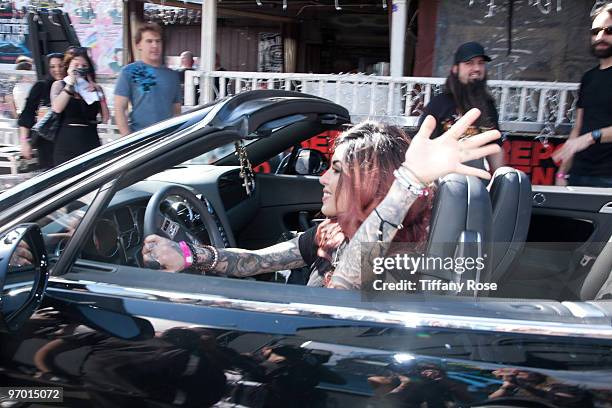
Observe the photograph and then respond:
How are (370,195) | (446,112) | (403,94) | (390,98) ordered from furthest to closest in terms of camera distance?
1. (403,94)
2. (390,98)
3. (446,112)
4. (370,195)

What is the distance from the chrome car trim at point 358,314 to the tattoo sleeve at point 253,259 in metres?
0.52

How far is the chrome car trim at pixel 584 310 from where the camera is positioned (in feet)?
4.72

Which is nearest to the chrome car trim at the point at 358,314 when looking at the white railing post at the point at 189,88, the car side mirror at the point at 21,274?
the car side mirror at the point at 21,274

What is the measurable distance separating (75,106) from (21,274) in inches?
133

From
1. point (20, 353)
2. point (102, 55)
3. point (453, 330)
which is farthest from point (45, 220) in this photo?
point (102, 55)

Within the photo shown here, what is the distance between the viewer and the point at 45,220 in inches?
66.8

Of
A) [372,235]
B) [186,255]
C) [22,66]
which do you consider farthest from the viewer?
[22,66]

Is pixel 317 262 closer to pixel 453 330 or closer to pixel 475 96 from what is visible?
pixel 453 330

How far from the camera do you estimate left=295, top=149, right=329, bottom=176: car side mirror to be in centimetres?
390

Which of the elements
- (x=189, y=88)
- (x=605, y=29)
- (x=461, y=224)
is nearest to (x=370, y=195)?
(x=461, y=224)

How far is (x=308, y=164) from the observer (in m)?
3.91

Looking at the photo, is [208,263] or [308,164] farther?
[308,164]

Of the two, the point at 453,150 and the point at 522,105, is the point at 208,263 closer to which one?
the point at 453,150

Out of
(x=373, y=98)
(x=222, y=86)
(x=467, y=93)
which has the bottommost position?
(x=467, y=93)
